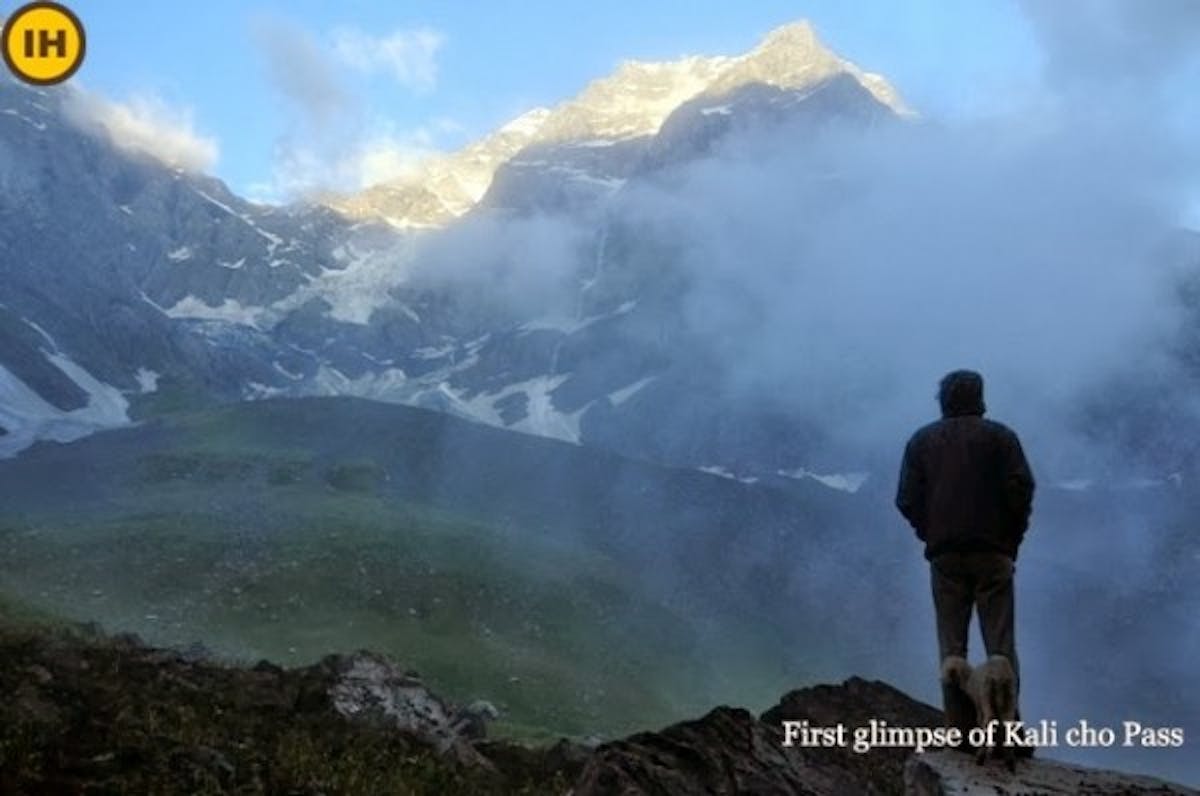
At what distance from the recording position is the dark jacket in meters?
10.5

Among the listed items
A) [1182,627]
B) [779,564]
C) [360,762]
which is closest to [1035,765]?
[360,762]

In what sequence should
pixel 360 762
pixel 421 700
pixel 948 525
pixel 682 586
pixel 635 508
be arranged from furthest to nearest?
pixel 635 508 < pixel 682 586 < pixel 421 700 < pixel 360 762 < pixel 948 525

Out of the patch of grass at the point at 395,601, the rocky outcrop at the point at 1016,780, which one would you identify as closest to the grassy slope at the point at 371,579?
the patch of grass at the point at 395,601

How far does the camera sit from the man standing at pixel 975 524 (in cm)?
1047

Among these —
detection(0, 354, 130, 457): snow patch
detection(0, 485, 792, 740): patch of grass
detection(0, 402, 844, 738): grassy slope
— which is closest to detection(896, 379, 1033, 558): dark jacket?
detection(0, 402, 844, 738): grassy slope

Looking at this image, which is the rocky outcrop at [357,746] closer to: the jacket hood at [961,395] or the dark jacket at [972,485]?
the dark jacket at [972,485]

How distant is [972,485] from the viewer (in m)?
10.6

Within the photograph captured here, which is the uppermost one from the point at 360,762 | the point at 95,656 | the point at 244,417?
the point at 244,417

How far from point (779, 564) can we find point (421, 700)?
109 meters

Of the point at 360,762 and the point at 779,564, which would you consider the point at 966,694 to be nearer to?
the point at 360,762

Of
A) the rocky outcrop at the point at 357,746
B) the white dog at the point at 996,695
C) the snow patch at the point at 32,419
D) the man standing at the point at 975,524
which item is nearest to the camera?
the white dog at the point at 996,695

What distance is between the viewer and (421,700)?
875 inches

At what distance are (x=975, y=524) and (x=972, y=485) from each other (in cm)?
38

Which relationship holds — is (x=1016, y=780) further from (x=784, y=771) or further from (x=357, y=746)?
(x=357, y=746)
